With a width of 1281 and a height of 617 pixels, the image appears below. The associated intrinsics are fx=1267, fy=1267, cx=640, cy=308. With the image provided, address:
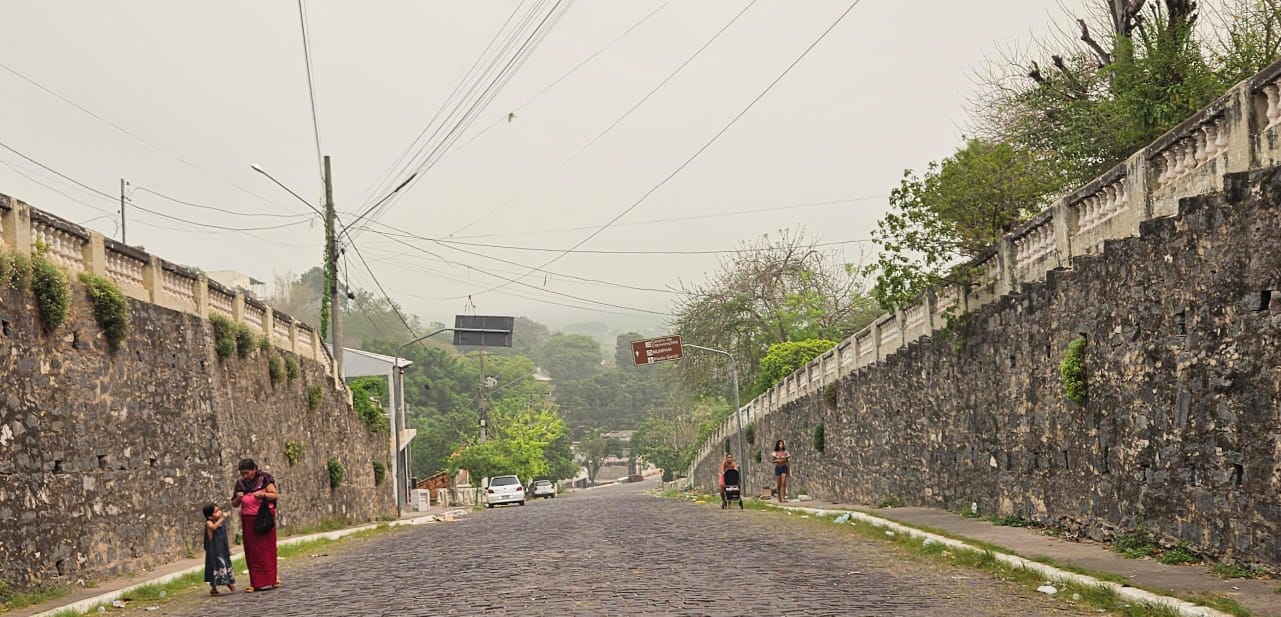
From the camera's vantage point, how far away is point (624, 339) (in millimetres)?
186500

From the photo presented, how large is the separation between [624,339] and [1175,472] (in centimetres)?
17380

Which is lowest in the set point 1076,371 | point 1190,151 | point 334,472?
point 334,472

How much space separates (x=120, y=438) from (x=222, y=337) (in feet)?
18.4

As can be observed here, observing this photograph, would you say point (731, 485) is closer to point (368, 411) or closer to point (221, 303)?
point (368, 411)

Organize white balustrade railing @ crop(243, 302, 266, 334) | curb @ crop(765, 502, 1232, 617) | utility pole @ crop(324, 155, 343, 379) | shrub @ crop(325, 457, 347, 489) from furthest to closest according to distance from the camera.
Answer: utility pole @ crop(324, 155, 343, 379), shrub @ crop(325, 457, 347, 489), white balustrade railing @ crop(243, 302, 266, 334), curb @ crop(765, 502, 1232, 617)

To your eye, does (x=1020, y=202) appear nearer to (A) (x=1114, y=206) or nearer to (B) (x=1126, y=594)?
(A) (x=1114, y=206)

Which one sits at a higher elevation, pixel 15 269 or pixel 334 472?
pixel 15 269

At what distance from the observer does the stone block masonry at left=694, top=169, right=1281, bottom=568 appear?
10.9 meters

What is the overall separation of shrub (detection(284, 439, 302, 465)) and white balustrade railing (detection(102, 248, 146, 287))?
316 inches

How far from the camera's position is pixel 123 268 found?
62.6 ft

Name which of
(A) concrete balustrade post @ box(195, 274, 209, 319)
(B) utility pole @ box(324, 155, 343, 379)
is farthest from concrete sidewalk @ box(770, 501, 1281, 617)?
(B) utility pole @ box(324, 155, 343, 379)

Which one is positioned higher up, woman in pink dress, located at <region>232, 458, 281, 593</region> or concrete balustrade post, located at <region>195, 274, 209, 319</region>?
concrete balustrade post, located at <region>195, 274, 209, 319</region>

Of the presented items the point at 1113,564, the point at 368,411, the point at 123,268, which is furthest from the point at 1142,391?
the point at 368,411

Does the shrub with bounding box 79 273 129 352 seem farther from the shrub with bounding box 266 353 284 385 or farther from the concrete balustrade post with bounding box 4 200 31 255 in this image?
the shrub with bounding box 266 353 284 385
